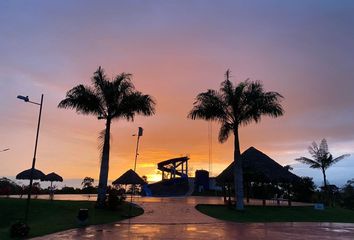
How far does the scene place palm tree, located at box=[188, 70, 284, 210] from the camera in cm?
3400

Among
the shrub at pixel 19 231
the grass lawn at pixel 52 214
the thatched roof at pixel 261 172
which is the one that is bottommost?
the shrub at pixel 19 231

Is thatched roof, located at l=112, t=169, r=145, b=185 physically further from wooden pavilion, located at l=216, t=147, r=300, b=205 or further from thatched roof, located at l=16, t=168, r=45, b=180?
wooden pavilion, located at l=216, t=147, r=300, b=205

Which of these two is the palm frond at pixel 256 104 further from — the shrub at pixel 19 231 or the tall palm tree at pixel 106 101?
the shrub at pixel 19 231

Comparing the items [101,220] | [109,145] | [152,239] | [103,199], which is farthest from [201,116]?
[152,239]

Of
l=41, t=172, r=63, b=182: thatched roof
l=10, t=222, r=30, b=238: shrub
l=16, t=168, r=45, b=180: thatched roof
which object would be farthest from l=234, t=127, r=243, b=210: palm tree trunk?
l=41, t=172, r=63, b=182: thatched roof

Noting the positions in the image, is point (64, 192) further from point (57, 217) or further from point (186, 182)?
point (57, 217)

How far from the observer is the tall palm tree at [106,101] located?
3111 centimetres

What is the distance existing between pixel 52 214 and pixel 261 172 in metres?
20.4

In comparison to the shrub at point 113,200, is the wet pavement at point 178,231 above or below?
below

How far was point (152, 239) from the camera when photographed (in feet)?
60.6

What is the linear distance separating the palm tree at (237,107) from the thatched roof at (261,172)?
230 inches

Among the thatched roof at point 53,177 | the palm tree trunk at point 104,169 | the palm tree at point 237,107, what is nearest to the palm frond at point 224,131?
the palm tree at point 237,107

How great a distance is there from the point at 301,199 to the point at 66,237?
4308 centimetres

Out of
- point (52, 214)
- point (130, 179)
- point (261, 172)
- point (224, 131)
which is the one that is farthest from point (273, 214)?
point (52, 214)
